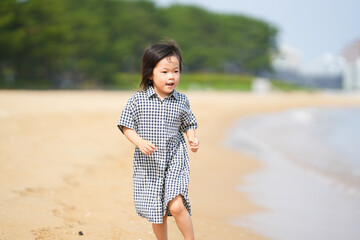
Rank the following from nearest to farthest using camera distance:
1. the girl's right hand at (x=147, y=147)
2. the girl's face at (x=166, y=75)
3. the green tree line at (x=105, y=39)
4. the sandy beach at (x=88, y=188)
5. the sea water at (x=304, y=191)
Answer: the girl's right hand at (x=147, y=147)
the girl's face at (x=166, y=75)
the sandy beach at (x=88, y=188)
the sea water at (x=304, y=191)
the green tree line at (x=105, y=39)

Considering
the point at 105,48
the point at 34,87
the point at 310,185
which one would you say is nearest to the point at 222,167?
the point at 310,185

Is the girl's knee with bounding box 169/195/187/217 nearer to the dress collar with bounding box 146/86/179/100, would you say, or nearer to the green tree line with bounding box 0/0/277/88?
the dress collar with bounding box 146/86/179/100

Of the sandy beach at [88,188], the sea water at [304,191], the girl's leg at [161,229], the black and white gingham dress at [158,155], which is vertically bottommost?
the sea water at [304,191]

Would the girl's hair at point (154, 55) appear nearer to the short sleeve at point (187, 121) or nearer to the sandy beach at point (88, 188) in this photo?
the short sleeve at point (187, 121)

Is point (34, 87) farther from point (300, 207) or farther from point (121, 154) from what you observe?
point (300, 207)

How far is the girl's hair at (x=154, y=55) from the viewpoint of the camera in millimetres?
2754

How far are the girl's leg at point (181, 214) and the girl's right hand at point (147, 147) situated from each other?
→ 31cm

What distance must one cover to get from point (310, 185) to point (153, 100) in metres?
3.82

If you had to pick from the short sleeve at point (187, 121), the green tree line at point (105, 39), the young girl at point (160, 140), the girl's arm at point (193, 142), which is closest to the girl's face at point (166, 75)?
the young girl at point (160, 140)

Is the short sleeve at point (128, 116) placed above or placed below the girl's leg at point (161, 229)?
above

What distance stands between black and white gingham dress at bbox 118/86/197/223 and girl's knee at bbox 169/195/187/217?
0.10 ft

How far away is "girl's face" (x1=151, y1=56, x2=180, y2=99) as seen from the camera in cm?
274

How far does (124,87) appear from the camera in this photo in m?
44.7

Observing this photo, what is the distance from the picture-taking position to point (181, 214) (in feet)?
8.79
